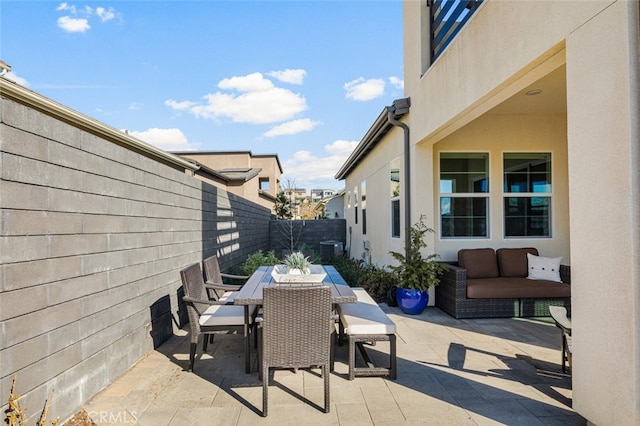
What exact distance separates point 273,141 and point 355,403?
74.8 ft

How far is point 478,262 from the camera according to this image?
567 cm

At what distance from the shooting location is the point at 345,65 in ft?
30.1

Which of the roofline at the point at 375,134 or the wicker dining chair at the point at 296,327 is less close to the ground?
the roofline at the point at 375,134

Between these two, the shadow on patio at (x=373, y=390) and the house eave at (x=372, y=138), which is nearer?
the shadow on patio at (x=373, y=390)

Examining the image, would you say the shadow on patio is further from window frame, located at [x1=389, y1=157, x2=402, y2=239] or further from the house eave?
→ the house eave

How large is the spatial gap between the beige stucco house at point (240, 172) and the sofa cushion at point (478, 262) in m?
6.72

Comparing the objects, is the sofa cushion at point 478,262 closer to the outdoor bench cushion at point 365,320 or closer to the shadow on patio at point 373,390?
the shadow on patio at point 373,390

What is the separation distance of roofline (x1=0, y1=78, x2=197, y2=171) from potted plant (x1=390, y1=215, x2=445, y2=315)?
4773 millimetres

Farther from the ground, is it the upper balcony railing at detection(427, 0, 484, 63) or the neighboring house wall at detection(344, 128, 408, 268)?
the upper balcony railing at detection(427, 0, 484, 63)

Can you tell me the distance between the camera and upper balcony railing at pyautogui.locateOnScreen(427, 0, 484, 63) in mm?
4297

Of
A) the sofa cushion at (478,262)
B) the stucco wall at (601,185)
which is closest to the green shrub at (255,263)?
the sofa cushion at (478,262)

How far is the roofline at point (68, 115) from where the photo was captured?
347cm

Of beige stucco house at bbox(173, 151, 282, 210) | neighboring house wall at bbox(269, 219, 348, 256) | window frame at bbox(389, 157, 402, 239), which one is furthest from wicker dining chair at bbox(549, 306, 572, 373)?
neighboring house wall at bbox(269, 219, 348, 256)

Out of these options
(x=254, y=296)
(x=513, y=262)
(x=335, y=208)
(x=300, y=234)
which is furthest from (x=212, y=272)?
(x=335, y=208)
